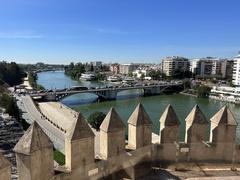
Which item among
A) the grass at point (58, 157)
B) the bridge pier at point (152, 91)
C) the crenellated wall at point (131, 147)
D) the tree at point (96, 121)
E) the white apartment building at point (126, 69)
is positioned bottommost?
the bridge pier at point (152, 91)

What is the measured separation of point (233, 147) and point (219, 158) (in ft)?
1.47

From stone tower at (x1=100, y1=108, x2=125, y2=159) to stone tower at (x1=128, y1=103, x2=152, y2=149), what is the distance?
16.6 inches

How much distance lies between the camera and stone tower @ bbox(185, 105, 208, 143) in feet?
22.3

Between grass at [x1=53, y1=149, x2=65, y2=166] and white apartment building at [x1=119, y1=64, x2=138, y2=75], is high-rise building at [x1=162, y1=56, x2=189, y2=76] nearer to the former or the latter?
white apartment building at [x1=119, y1=64, x2=138, y2=75]

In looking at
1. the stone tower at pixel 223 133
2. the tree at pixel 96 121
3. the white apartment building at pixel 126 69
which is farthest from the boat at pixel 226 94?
the white apartment building at pixel 126 69

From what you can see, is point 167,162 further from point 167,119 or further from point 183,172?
point 167,119

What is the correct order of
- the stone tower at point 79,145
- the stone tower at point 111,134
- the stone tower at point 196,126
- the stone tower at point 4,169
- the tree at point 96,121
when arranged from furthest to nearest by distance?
1. the tree at point 96,121
2. the stone tower at point 196,126
3. the stone tower at point 111,134
4. the stone tower at point 79,145
5. the stone tower at point 4,169

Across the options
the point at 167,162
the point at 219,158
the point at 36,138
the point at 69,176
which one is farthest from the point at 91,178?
the point at 219,158

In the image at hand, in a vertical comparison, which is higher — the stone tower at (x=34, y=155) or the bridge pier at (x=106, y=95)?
the stone tower at (x=34, y=155)

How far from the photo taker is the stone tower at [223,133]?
269 inches

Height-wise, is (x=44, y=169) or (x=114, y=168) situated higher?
(x=44, y=169)

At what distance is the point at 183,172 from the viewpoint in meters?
6.84

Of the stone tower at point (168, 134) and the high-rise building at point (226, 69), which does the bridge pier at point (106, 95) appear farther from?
the high-rise building at point (226, 69)

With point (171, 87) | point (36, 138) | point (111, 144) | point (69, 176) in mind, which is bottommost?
point (171, 87)
